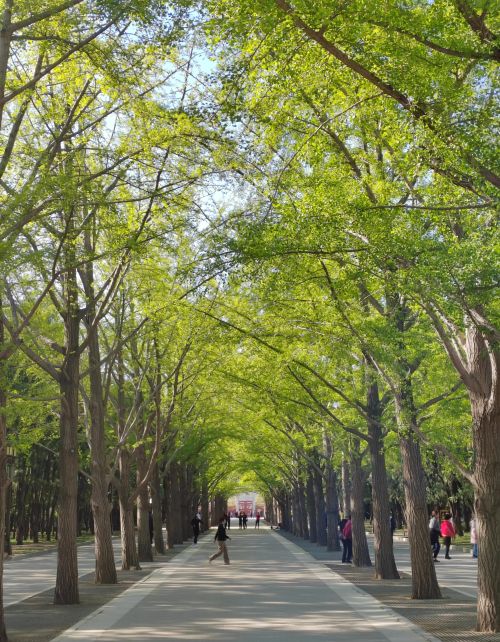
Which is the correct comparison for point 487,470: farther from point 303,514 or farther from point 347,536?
point 303,514

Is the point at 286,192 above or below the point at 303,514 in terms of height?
above

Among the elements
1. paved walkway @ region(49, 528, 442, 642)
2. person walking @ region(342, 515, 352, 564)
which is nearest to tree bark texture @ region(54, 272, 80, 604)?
paved walkway @ region(49, 528, 442, 642)

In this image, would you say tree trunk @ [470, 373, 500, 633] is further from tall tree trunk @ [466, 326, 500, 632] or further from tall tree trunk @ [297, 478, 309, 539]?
tall tree trunk @ [297, 478, 309, 539]

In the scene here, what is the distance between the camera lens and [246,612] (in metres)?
16.6

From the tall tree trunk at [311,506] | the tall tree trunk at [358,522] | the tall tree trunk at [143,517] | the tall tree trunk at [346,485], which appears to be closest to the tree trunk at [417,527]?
the tall tree trunk at [358,522]

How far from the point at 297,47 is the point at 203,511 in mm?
77170

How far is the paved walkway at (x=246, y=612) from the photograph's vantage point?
13436 mm

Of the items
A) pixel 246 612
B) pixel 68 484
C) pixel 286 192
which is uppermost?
pixel 286 192

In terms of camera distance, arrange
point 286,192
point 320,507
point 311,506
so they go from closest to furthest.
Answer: point 286,192, point 320,507, point 311,506

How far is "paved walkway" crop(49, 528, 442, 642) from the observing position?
44.1ft

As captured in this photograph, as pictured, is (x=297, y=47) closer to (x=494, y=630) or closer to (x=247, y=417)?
(x=494, y=630)

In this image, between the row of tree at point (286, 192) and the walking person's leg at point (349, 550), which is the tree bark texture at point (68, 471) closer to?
the row of tree at point (286, 192)

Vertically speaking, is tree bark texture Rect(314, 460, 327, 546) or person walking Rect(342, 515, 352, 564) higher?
tree bark texture Rect(314, 460, 327, 546)

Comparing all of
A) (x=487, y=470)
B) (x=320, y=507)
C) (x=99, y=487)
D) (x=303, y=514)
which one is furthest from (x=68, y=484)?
(x=303, y=514)
